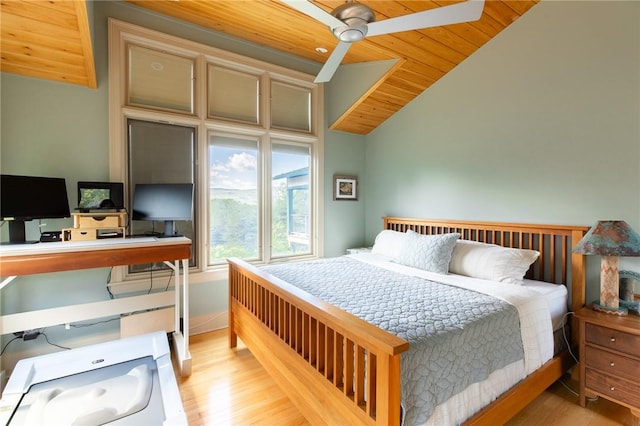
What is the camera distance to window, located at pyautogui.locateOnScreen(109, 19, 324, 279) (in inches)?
111

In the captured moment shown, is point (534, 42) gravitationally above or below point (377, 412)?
above

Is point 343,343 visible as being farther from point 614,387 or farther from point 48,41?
point 48,41

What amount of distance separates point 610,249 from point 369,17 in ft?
6.81

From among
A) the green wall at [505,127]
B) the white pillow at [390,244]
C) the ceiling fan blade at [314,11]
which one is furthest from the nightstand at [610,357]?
the ceiling fan blade at [314,11]

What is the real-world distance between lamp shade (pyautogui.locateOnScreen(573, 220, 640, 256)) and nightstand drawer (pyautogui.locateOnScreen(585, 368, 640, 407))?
77 centimetres

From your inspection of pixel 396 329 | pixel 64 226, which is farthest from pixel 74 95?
pixel 396 329

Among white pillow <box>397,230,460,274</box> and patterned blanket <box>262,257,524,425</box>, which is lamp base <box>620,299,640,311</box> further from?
white pillow <box>397,230,460,274</box>

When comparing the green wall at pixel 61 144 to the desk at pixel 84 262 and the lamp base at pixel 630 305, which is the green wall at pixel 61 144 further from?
the lamp base at pixel 630 305

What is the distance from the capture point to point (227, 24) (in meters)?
3.01

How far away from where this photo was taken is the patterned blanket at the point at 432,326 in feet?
4.19

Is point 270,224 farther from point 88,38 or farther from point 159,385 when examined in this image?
point 88,38

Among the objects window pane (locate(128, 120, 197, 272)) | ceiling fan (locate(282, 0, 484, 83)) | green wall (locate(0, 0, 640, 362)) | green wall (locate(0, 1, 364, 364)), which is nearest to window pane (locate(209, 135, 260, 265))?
window pane (locate(128, 120, 197, 272))

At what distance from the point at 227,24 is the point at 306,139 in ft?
4.92

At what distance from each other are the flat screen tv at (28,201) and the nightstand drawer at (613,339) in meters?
3.85
